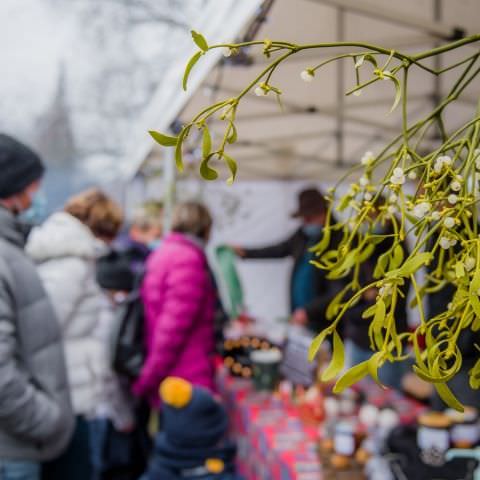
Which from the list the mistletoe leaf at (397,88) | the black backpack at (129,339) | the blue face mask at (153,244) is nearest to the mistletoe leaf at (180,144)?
the mistletoe leaf at (397,88)

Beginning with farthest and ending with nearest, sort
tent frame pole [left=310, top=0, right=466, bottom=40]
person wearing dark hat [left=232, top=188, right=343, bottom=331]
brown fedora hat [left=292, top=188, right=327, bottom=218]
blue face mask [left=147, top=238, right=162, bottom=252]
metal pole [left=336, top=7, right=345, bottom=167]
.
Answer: blue face mask [left=147, top=238, right=162, bottom=252] → brown fedora hat [left=292, top=188, right=327, bottom=218] → person wearing dark hat [left=232, top=188, right=343, bottom=331] → metal pole [left=336, top=7, right=345, bottom=167] → tent frame pole [left=310, top=0, right=466, bottom=40]

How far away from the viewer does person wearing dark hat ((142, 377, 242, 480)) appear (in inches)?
75.1

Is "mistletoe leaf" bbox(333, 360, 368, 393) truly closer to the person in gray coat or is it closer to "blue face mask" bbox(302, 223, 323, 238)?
the person in gray coat

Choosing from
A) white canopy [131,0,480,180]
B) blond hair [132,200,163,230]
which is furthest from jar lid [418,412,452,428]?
blond hair [132,200,163,230]

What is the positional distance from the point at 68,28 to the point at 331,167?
4.81 metres

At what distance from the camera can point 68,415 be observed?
152cm

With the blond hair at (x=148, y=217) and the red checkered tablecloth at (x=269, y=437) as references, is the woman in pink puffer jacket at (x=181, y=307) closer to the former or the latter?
the red checkered tablecloth at (x=269, y=437)

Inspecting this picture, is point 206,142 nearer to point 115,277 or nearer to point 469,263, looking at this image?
point 469,263

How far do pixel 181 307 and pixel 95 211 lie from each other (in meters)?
0.40

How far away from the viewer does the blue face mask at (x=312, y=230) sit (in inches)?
104

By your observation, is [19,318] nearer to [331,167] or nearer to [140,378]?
[140,378]

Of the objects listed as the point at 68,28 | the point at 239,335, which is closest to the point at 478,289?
the point at 239,335

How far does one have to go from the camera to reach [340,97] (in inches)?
126

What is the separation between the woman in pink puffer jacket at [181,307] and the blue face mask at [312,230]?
492 millimetres
